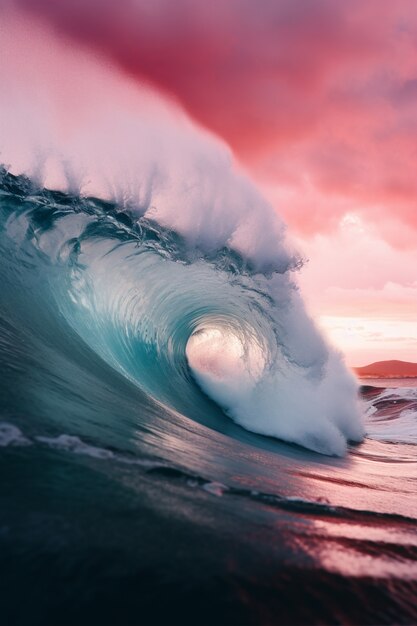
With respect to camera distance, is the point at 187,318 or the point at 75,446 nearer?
the point at 75,446

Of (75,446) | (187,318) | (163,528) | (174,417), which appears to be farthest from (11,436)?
(187,318)

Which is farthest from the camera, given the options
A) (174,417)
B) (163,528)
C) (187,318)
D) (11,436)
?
(187,318)

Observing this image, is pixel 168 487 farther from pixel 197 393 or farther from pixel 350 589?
pixel 197 393

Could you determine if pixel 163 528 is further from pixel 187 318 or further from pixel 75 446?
pixel 187 318

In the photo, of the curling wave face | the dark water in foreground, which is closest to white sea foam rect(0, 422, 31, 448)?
the dark water in foreground

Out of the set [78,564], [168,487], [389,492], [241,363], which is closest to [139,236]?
[241,363]

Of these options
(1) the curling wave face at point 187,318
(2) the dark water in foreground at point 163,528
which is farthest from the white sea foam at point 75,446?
(1) the curling wave face at point 187,318

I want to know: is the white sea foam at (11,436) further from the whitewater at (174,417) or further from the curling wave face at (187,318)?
the curling wave face at (187,318)
